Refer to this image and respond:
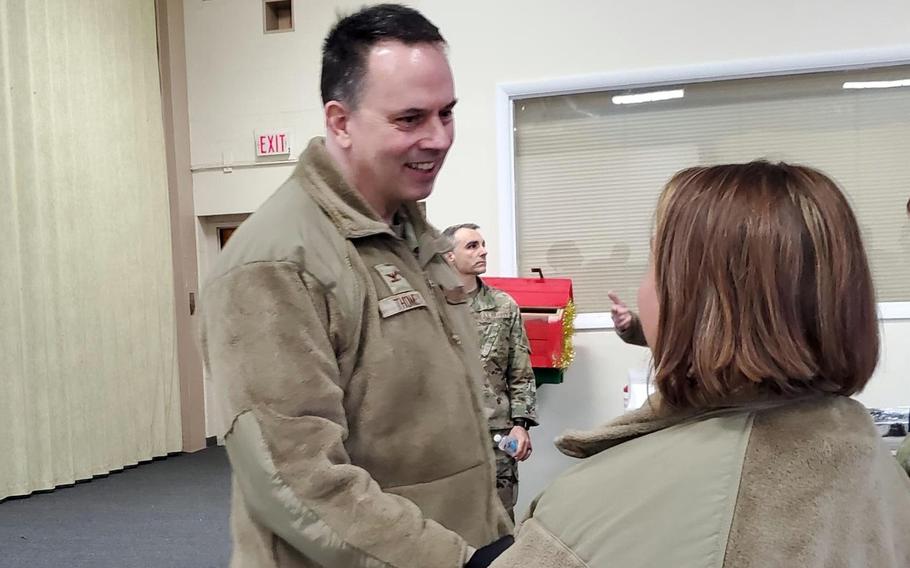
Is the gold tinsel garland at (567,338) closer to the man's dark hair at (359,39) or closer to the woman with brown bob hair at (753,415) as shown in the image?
the man's dark hair at (359,39)

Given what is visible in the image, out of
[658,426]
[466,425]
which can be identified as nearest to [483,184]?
[466,425]

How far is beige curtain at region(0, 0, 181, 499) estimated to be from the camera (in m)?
4.32

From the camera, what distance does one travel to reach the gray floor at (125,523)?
3.15 metres

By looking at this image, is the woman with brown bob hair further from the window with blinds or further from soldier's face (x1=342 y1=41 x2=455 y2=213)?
the window with blinds

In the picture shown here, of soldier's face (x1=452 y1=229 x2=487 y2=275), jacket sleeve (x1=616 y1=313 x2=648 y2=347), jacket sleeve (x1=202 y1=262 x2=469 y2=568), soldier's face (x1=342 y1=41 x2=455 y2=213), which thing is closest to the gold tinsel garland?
soldier's face (x1=452 y1=229 x2=487 y2=275)

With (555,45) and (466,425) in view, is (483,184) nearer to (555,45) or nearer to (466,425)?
(555,45)

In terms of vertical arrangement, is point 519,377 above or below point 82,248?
below

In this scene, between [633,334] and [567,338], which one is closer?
[633,334]

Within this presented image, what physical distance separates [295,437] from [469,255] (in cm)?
202

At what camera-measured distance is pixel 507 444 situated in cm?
263

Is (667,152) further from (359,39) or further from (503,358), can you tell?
(359,39)

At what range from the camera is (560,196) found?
3.57m

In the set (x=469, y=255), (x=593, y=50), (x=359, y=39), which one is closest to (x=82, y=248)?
(x=469, y=255)

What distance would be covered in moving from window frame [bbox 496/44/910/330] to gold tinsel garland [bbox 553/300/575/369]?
18 cm
